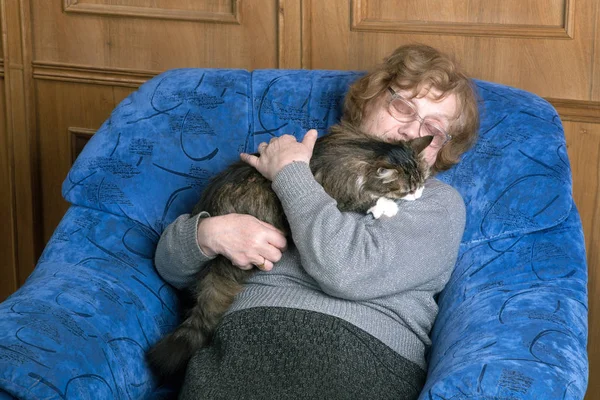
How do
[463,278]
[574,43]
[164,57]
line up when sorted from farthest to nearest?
[164,57]
[574,43]
[463,278]

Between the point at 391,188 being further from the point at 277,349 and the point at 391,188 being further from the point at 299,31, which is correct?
the point at 299,31

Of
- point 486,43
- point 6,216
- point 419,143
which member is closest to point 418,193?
point 419,143

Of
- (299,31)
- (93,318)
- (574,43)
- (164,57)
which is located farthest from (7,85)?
(574,43)

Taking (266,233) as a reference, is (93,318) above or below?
below

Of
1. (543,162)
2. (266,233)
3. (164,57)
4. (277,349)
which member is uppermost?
(164,57)

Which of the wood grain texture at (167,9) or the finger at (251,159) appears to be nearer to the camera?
the finger at (251,159)

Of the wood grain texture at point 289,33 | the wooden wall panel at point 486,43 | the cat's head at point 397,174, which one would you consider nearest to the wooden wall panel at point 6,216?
the wood grain texture at point 289,33

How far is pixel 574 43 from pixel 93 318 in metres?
1.59

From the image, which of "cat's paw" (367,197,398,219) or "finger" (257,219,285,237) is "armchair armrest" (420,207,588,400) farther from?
"finger" (257,219,285,237)

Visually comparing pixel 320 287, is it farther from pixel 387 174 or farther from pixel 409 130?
pixel 409 130

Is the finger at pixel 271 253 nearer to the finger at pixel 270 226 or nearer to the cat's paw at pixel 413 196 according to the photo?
the finger at pixel 270 226

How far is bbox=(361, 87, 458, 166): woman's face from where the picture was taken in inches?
72.5

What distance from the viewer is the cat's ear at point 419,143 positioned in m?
1.71

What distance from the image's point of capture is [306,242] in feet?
5.07
